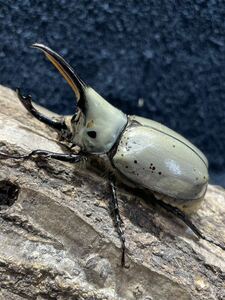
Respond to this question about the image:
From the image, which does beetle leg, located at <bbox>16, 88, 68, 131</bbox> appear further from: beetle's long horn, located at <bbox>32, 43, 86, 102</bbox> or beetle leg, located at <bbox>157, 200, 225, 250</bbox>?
beetle leg, located at <bbox>157, 200, 225, 250</bbox>

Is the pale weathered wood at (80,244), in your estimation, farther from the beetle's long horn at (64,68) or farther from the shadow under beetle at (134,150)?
the beetle's long horn at (64,68)

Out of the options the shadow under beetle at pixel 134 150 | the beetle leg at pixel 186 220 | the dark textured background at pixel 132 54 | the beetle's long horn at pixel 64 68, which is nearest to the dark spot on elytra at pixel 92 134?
the shadow under beetle at pixel 134 150

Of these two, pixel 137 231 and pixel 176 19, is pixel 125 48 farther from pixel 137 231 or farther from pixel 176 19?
pixel 137 231

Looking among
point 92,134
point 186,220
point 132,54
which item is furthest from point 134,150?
point 132,54

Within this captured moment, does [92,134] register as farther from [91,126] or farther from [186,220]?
[186,220]

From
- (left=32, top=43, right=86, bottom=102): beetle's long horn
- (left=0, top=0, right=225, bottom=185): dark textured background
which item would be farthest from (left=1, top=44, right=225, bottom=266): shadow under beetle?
(left=0, top=0, right=225, bottom=185): dark textured background

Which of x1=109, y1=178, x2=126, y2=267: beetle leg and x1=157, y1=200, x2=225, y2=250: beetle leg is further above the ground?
x1=109, y1=178, x2=126, y2=267: beetle leg

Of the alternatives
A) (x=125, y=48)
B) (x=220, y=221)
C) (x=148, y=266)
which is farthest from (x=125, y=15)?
(x=148, y=266)
